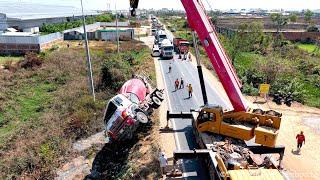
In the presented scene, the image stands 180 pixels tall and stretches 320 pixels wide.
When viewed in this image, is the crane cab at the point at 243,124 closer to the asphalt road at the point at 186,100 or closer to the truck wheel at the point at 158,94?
the asphalt road at the point at 186,100

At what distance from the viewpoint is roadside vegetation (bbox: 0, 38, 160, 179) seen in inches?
838

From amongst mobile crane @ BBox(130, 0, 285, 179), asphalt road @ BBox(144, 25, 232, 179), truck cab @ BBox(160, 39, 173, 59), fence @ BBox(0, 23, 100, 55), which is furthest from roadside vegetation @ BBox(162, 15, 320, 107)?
fence @ BBox(0, 23, 100, 55)

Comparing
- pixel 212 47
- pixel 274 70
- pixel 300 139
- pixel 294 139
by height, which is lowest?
pixel 294 139

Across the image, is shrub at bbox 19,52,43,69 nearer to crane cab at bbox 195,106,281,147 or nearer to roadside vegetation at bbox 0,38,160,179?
roadside vegetation at bbox 0,38,160,179

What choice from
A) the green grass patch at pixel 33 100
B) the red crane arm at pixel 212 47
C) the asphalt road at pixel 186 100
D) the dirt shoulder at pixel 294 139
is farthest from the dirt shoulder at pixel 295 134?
the green grass patch at pixel 33 100

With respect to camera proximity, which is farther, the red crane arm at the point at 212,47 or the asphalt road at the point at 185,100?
the asphalt road at the point at 185,100

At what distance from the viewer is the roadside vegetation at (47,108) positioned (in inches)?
838

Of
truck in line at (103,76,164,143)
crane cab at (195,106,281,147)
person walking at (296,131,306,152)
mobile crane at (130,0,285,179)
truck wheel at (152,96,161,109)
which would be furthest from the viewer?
truck wheel at (152,96,161,109)

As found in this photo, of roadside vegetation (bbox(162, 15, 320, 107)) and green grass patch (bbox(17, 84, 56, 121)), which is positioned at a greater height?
roadside vegetation (bbox(162, 15, 320, 107))

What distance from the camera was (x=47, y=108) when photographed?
→ 104ft

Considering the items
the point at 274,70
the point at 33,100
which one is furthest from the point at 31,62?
the point at 274,70

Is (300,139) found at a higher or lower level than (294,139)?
higher

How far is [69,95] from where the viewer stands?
33.9 metres

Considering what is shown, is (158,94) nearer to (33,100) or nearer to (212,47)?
(212,47)
